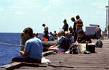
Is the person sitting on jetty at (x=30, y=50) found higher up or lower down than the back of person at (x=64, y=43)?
lower down

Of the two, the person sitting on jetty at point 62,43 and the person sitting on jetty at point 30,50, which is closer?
the person sitting on jetty at point 30,50

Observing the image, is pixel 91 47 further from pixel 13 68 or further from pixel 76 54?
pixel 13 68

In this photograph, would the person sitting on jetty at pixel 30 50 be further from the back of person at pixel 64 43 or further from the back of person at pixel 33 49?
the back of person at pixel 64 43

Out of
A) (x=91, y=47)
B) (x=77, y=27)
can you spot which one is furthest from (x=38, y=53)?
(x=77, y=27)

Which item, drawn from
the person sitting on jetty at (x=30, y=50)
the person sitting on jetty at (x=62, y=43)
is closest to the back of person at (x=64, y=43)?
the person sitting on jetty at (x=62, y=43)

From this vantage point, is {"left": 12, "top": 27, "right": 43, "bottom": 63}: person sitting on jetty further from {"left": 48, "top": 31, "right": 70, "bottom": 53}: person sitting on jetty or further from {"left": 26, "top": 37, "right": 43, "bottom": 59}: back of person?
{"left": 48, "top": 31, "right": 70, "bottom": 53}: person sitting on jetty

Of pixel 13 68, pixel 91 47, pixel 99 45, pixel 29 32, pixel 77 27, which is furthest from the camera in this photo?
pixel 99 45

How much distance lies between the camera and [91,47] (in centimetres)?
2770

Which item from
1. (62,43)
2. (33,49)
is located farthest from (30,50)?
(62,43)

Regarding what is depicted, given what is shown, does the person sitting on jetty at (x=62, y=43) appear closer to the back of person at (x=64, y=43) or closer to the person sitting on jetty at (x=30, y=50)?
the back of person at (x=64, y=43)

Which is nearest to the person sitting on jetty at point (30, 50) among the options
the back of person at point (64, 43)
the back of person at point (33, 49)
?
the back of person at point (33, 49)

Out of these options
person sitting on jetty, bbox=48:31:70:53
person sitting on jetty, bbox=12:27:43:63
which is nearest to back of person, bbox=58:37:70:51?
person sitting on jetty, bbox=48:31:70:53

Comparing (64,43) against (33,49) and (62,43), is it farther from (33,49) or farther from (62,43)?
(33,49)

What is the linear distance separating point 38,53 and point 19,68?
143 centimetres
